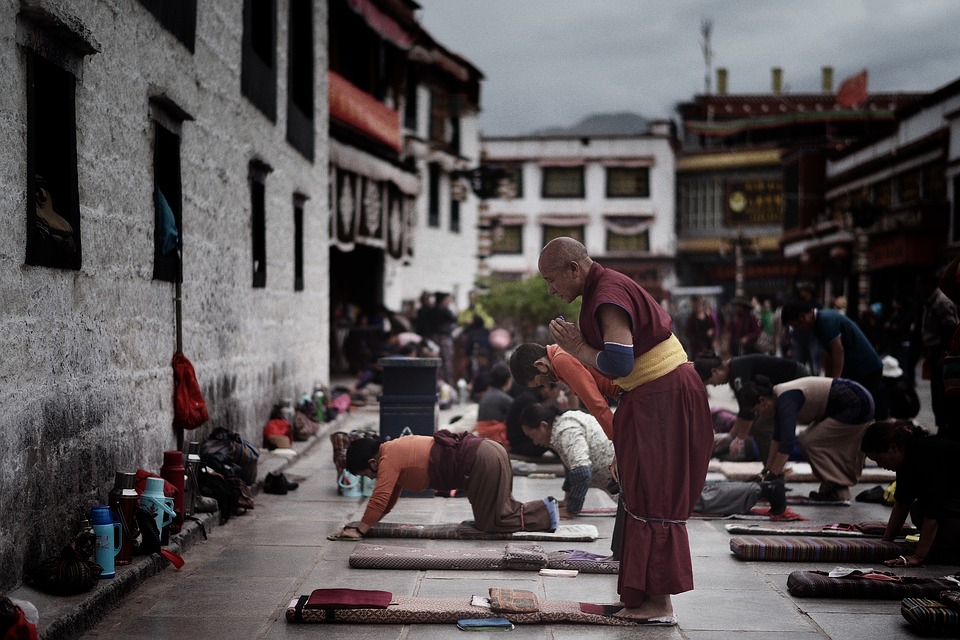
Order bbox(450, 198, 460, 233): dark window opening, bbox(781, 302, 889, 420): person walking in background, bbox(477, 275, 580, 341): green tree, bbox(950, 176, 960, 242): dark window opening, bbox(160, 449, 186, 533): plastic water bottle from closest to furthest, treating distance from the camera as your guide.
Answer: bbox(160, 449, 186, 533): plastic water bottle, bbox(781, 302, 889, 420): person walking in background, bbox(477, 275, 580, 341): green tree, bbox(950, 176, 960, 242): dark window opening, bbox(450, 198, 460, 233): dark window opening

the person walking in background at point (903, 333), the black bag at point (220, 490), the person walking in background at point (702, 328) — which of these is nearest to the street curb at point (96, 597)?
the black bag at point (220, 490)

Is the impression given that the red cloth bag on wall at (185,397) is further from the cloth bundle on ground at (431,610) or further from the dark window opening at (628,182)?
the dark window opening at (628,182)

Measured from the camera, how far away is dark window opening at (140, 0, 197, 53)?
773 centimetres

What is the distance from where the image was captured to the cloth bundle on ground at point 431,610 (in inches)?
212

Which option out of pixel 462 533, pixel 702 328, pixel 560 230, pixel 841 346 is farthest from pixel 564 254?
pixel 560 230

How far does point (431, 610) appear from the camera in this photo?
17.8 ft

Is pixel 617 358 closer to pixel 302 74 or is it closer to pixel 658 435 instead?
pixel 658 435

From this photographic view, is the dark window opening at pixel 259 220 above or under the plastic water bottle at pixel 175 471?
above

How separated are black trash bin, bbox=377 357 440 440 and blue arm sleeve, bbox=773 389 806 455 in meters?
2.93

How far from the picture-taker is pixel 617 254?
159 feet

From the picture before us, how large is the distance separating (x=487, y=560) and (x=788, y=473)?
4.31 m

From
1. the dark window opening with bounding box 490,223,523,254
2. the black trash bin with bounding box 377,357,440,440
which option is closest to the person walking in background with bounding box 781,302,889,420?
the black trash bin with bounding box 377,357,440,440

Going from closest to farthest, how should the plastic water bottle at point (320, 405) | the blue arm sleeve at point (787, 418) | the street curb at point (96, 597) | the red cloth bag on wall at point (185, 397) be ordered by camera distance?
the street curb at point (96, 597)
the red cloth bag on wall at point (185, 397)
the blue arm sleeve at point (787, 418)
the plastic water bottle at point (320, 405)

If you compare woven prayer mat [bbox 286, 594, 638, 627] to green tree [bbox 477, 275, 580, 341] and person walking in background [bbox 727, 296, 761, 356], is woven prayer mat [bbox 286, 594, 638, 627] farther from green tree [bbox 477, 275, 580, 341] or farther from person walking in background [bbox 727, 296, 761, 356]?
green tree [bbox 477, 275, 580, 341]
